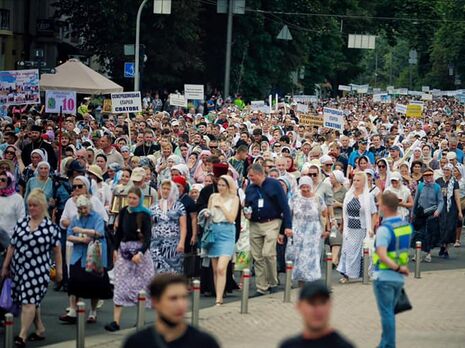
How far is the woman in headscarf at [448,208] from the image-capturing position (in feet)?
78.1

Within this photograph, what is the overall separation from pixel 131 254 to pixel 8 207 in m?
1.48

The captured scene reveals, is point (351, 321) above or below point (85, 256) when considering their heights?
below

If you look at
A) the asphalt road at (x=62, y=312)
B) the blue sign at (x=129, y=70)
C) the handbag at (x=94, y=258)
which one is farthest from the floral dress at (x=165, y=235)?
the blue sign at (x=129, y=70)

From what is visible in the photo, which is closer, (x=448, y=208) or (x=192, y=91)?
(x=448, y=208)

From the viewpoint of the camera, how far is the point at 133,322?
16078 millimetres

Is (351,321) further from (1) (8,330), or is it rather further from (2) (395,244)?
(1) (8,330)

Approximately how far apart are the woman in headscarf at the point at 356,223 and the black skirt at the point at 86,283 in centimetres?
484

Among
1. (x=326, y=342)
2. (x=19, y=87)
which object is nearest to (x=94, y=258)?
(x=326, y=342)

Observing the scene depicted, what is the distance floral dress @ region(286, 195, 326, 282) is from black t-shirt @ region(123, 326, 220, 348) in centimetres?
1089

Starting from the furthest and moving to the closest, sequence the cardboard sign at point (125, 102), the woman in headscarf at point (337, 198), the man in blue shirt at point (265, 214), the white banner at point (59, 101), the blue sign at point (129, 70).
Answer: the blue sign at point (129, 70)
the cardboard sign at point (125, 102)
the white banner at point (59, 101)
the woman in headscarf at point (337, 198)
the man in blue shirt at point (265, 214)

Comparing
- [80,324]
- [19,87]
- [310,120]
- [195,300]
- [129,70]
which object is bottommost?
[195,300]

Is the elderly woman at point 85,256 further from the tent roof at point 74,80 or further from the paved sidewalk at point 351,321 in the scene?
the tent roof at point 74,80

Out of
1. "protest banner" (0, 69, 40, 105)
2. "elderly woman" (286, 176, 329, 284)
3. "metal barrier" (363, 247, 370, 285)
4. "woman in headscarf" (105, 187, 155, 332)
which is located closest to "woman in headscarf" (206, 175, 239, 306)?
"elderly woman" (286, 176, 329, 284)

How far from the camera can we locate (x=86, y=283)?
15.3 meters
